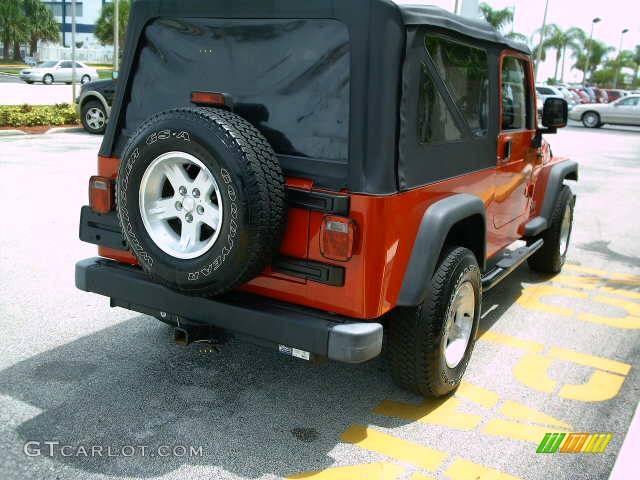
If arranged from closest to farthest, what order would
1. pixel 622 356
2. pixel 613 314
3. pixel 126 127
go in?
pixel 126 127, pixel 622 356, pixel 613 314

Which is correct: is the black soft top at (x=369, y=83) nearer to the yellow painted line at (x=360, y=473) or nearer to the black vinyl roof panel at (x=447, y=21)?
the black vinyl roof panel at (x=447, y=21)

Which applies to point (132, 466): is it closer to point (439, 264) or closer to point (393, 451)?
point (393, 451)

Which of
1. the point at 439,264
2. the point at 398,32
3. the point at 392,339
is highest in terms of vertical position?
the point at 398,32

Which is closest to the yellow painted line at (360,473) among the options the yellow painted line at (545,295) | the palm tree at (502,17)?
the yellow painted line at (545,295)

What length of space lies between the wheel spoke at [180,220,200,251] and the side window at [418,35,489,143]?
3.80 ft

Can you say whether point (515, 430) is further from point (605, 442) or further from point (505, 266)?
point (505, 266)

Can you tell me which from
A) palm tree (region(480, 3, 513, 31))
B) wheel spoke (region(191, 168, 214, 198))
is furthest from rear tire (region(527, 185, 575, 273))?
palm tree (region(480, 3, 513, 31))

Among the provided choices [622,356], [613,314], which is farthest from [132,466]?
[613,314]

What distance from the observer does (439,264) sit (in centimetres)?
360

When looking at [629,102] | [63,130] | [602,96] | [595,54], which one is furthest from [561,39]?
[63,130]

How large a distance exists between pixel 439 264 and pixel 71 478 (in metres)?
2.02

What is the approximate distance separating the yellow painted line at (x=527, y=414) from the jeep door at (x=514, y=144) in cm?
127

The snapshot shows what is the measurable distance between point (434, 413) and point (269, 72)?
1969mm
